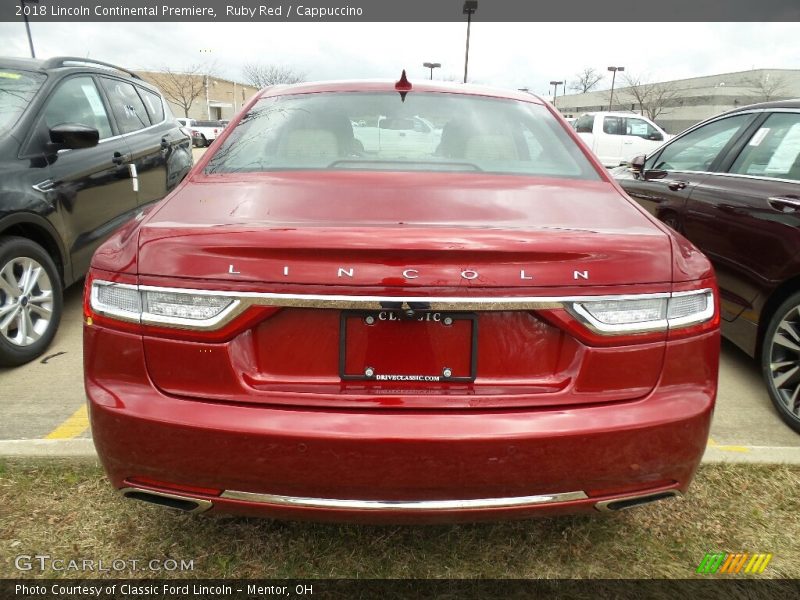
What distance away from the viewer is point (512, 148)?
99.7 inches

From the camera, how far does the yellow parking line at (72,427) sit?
9.53ft

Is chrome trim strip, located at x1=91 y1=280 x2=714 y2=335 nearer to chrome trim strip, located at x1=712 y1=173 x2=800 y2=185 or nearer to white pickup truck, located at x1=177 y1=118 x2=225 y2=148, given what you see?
chrome trim strip, located at x1=712 y1=173 x2=800 y2=185

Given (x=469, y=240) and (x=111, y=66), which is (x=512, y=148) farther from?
(x=111, y=66)

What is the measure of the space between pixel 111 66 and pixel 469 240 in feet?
17.0

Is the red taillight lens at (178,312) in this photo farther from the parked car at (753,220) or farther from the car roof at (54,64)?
the car roof at (54,64)

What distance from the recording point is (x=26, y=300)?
367cm

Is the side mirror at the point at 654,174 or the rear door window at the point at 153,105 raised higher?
the rear door window at the point at 153,105

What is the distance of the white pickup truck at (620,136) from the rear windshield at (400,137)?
50.3 feet

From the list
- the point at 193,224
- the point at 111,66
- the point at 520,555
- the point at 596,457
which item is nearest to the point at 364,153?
the point at 193,224

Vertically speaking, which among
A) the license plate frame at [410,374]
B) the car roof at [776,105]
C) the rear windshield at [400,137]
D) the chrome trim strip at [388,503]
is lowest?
the chrome trim strip at [388,503]

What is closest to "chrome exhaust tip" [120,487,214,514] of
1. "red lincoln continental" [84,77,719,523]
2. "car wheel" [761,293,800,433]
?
"red lincoln continental" [84,77,719,523]

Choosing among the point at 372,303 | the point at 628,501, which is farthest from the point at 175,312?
the point at 628,501

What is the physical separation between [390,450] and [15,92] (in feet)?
13.0

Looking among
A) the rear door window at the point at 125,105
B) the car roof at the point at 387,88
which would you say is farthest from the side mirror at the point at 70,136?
the car roof at the point at 387,88
